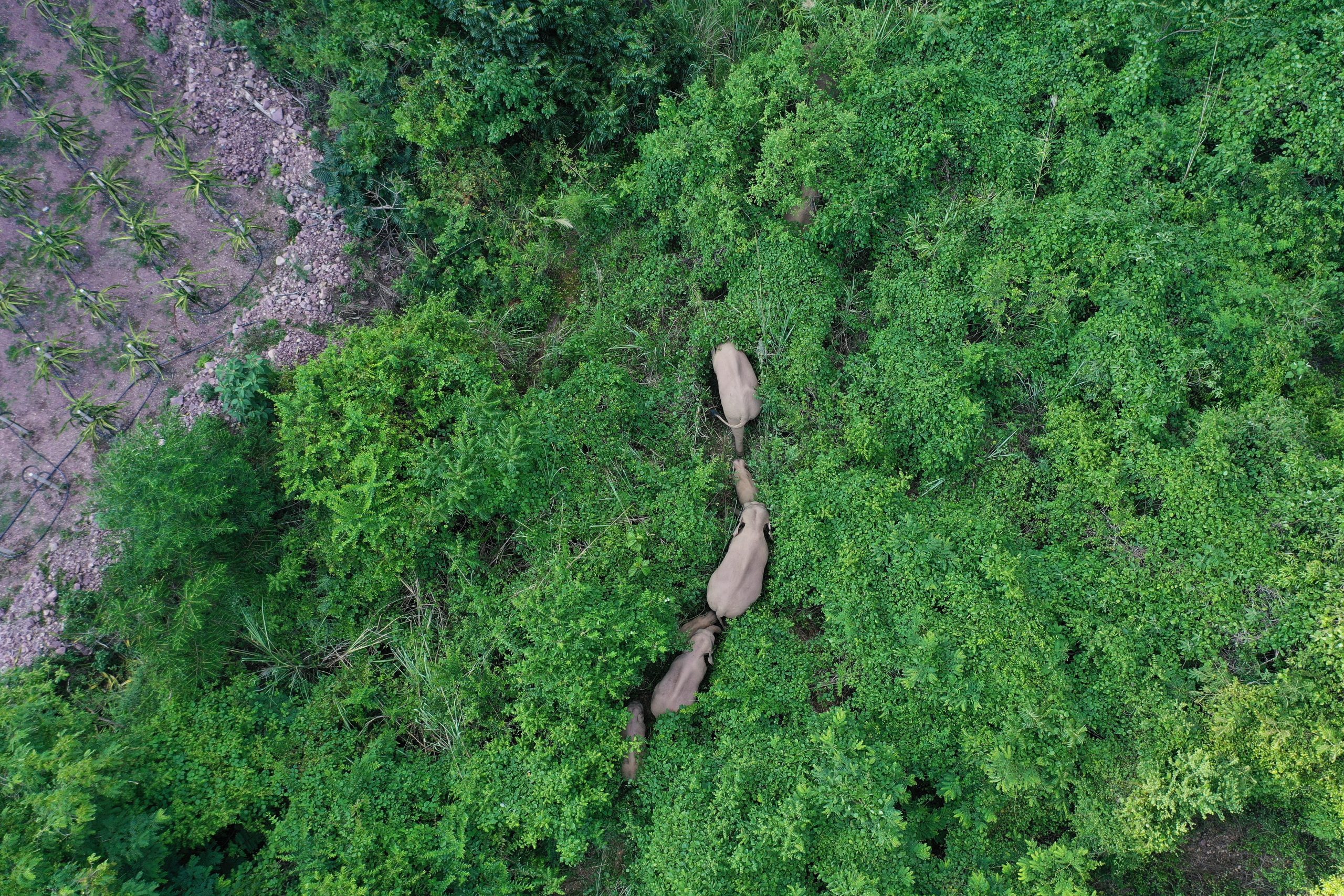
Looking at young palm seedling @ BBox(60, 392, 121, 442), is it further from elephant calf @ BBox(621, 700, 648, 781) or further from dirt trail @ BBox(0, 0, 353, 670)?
elephant calf @ BBox(621, 700, 648, 781)

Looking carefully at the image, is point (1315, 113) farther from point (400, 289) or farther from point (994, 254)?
point (400, 289)

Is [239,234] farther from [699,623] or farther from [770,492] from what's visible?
[699,623]

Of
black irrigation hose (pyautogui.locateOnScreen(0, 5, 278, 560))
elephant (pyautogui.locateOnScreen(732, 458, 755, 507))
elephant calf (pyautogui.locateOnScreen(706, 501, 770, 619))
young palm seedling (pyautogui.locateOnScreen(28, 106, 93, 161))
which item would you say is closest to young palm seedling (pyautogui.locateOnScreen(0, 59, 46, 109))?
black irrigation hose (pyautogui.locateOnScreen(0, 5, 278, 560))

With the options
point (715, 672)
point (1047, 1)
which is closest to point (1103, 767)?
point (715, 672)

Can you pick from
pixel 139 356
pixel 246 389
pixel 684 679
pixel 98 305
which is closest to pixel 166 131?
pixel 98 305

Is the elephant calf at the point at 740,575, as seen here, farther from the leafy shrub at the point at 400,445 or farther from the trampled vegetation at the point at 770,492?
the leafy shrub at the point at 400,445
